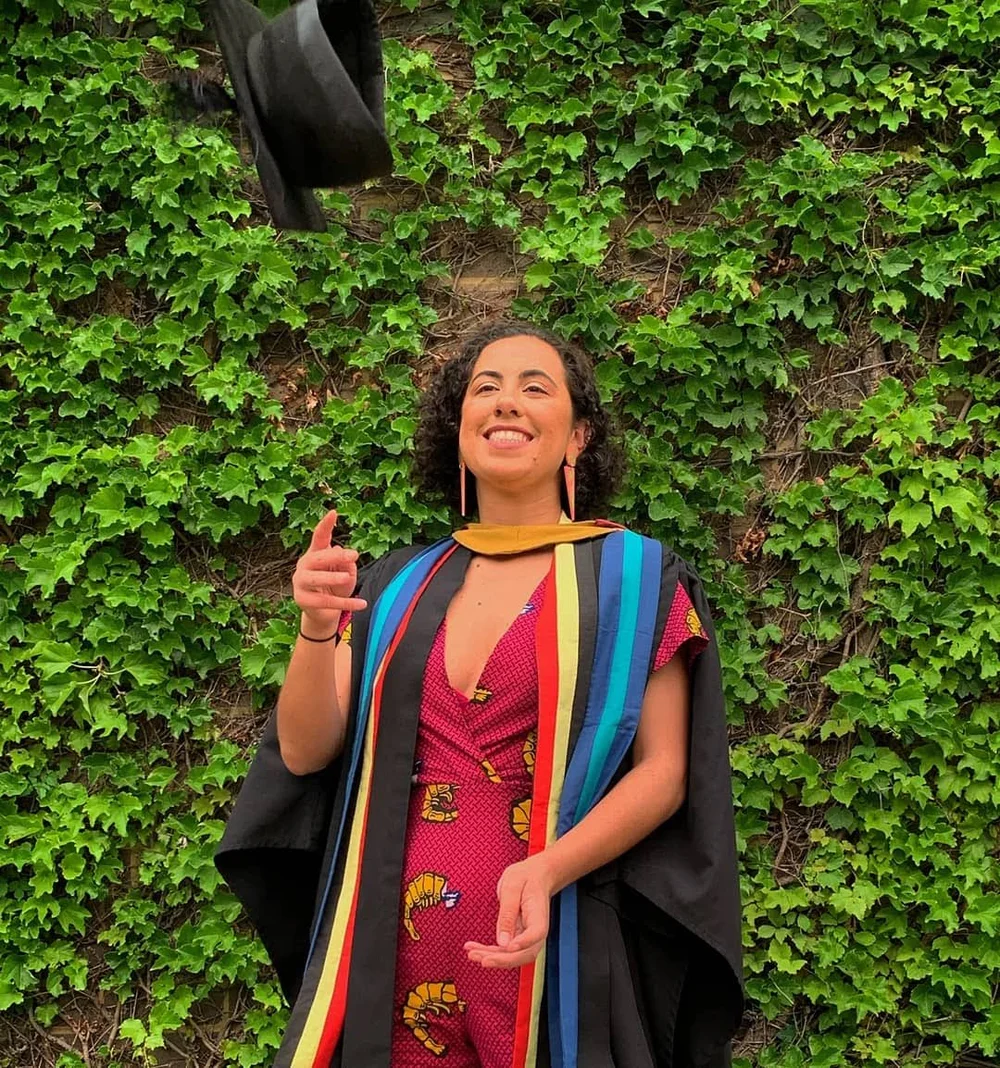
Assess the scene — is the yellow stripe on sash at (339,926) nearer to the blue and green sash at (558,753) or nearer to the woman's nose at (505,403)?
the blue and green sash at (558,753)

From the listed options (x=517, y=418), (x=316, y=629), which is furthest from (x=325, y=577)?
(x=517, y=418)

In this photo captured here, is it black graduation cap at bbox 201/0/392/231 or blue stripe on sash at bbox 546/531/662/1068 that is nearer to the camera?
black graduation cap at bbox 201/0/392/231

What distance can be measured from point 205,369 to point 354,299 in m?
0.39

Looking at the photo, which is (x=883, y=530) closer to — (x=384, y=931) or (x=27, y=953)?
(x=384, y=931)

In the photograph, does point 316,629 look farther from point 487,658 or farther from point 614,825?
point 614,825

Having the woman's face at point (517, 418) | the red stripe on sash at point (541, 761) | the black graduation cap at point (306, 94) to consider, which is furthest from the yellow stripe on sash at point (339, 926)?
the black graduation cap at point (306, 94)

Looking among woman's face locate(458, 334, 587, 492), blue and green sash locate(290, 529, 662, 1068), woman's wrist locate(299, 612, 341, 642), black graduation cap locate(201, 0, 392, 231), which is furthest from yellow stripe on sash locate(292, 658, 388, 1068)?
black graduation cap locate(201, 0, 392, 231)

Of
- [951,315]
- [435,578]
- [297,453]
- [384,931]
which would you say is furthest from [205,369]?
[951,315]

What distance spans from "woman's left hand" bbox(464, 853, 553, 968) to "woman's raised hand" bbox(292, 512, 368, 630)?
417 millimetres

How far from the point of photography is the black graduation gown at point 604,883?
1.52 metres

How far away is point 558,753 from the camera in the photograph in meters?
1.54

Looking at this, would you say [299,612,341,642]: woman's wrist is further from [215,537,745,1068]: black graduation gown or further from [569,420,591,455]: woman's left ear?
[569,420,591,455]: woman's left ear

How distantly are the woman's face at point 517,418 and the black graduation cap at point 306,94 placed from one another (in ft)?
1.53

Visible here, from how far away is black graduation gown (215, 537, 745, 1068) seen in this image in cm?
152
